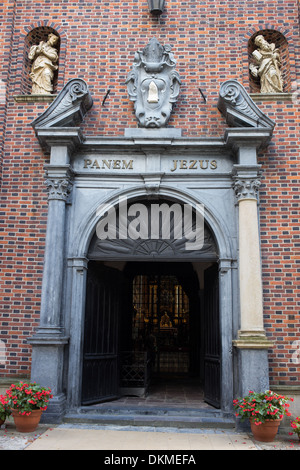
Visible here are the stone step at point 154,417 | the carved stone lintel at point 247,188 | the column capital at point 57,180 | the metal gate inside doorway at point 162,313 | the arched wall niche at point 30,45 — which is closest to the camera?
the stone step at point 154,417

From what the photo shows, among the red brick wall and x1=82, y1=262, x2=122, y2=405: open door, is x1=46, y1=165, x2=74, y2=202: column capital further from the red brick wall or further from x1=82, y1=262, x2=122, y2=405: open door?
x1=82, y1=262, x2=122, y2=405: open door

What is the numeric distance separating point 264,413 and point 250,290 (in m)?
1.81

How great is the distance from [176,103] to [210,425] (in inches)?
214

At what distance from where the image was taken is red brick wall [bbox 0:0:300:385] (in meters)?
7.13

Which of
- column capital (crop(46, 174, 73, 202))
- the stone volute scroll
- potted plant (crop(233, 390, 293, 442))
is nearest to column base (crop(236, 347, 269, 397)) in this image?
potted plant (crop(233, 390, 293, 442))

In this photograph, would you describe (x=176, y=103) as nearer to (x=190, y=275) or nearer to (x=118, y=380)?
(x=118, y=380)

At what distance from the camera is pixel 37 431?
19.8ft

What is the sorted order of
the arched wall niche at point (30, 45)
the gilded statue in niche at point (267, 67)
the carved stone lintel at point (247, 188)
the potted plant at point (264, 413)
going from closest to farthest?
the potted plant at point (264, 413), the carved stone lintel at point (247, 188), the gilded statue in niche at point (267, 67), the arched wall niche at point (30, 45)

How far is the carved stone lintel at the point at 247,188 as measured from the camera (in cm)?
711

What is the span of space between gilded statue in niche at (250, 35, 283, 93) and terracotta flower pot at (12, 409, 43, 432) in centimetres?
658

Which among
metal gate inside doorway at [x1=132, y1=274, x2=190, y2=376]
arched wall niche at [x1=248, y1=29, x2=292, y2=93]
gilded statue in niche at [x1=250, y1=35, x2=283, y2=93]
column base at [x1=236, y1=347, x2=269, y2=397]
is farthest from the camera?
metal gate inside doorway at [x1=132, y1=274, x2=190, y2=376]

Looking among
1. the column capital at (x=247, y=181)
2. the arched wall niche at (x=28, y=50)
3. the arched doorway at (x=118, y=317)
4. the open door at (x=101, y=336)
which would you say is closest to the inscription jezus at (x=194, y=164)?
the column capital at (x=247, y=181)

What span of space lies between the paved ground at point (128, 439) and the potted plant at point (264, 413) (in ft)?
0.46

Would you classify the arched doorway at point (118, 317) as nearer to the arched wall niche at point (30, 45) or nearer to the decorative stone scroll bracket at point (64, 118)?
the decorative stone scroll bracket at point (64, 118)
